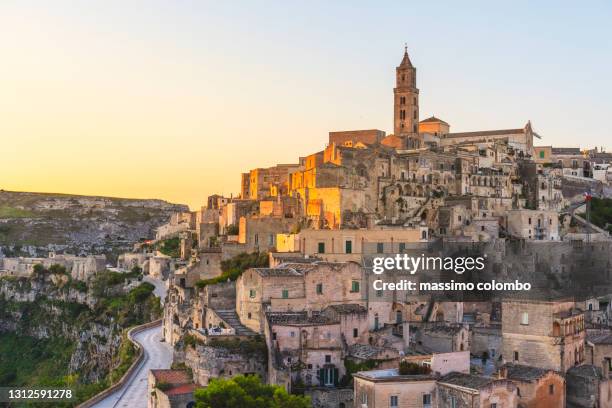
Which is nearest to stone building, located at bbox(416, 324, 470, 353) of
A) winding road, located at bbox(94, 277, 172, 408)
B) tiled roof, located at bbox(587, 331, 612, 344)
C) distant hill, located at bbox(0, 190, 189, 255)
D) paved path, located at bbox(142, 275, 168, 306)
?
tiled roof, located at bbox(587, 331, 612, 344)

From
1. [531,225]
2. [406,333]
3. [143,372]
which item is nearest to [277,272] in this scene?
[406,333]

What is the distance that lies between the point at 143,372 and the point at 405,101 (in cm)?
5047

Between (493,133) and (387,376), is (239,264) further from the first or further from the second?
(493,133)

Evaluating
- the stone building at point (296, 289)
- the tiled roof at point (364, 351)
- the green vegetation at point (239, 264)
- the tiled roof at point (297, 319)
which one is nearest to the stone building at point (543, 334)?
the tiled roof at point (364, 351)

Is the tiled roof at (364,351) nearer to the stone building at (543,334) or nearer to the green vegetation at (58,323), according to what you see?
the stone building at (543,334)

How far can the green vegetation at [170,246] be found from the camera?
3078 inches

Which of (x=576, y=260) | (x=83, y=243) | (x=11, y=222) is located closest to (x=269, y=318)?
(x=576, y=260)

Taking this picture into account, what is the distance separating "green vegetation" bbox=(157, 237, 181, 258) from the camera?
78.2 meters

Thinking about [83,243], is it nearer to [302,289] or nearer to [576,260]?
[576,260]

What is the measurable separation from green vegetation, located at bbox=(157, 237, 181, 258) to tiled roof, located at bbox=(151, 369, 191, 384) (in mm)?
41563

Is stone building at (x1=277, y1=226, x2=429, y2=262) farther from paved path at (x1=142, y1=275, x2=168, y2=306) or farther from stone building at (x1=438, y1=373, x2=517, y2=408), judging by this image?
paved path at (x1=142, y1=275, x2=168, y2=306)

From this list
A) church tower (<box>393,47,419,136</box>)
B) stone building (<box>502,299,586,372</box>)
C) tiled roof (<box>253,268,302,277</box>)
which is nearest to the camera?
stone building (<box>502,299,586,372</box>)

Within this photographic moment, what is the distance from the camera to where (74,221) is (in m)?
136

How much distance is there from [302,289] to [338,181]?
821 inches
